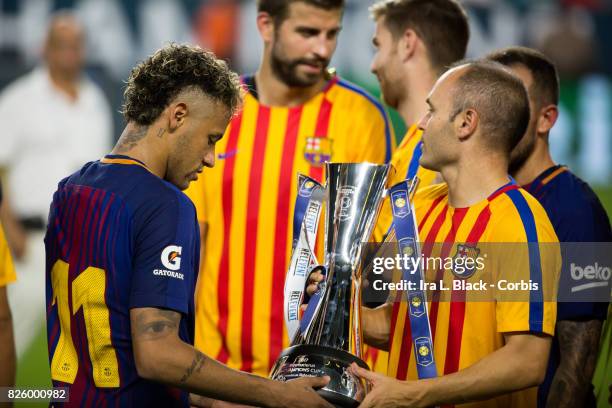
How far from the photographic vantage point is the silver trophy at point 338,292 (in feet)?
9.12

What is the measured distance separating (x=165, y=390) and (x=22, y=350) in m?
5.61

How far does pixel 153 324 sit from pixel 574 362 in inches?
63.9

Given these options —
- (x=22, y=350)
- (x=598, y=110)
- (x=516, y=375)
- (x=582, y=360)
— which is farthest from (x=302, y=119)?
(x=598, y=110)

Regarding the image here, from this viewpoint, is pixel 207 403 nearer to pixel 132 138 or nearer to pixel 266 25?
pixel 132 138

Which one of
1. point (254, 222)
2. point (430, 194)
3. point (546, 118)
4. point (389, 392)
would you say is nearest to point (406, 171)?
point (430, 194)

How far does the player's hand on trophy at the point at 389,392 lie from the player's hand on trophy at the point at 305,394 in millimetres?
121

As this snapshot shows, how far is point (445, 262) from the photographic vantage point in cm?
306

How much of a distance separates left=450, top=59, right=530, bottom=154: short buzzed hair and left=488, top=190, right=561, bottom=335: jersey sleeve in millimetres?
288

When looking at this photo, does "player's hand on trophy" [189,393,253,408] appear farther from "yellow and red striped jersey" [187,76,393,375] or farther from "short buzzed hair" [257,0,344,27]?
"short buzzed hair" [257,0,344,27]

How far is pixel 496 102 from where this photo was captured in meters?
3.12

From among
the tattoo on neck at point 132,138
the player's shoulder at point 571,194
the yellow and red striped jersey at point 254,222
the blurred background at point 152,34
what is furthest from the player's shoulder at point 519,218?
the blurred background at point 152,34

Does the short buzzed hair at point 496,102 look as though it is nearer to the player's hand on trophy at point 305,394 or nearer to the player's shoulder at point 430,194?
the player's shoulder at point 430,194

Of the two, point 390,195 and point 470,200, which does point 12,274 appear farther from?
point 470,200

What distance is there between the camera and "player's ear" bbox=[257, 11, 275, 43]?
4.41 metres
